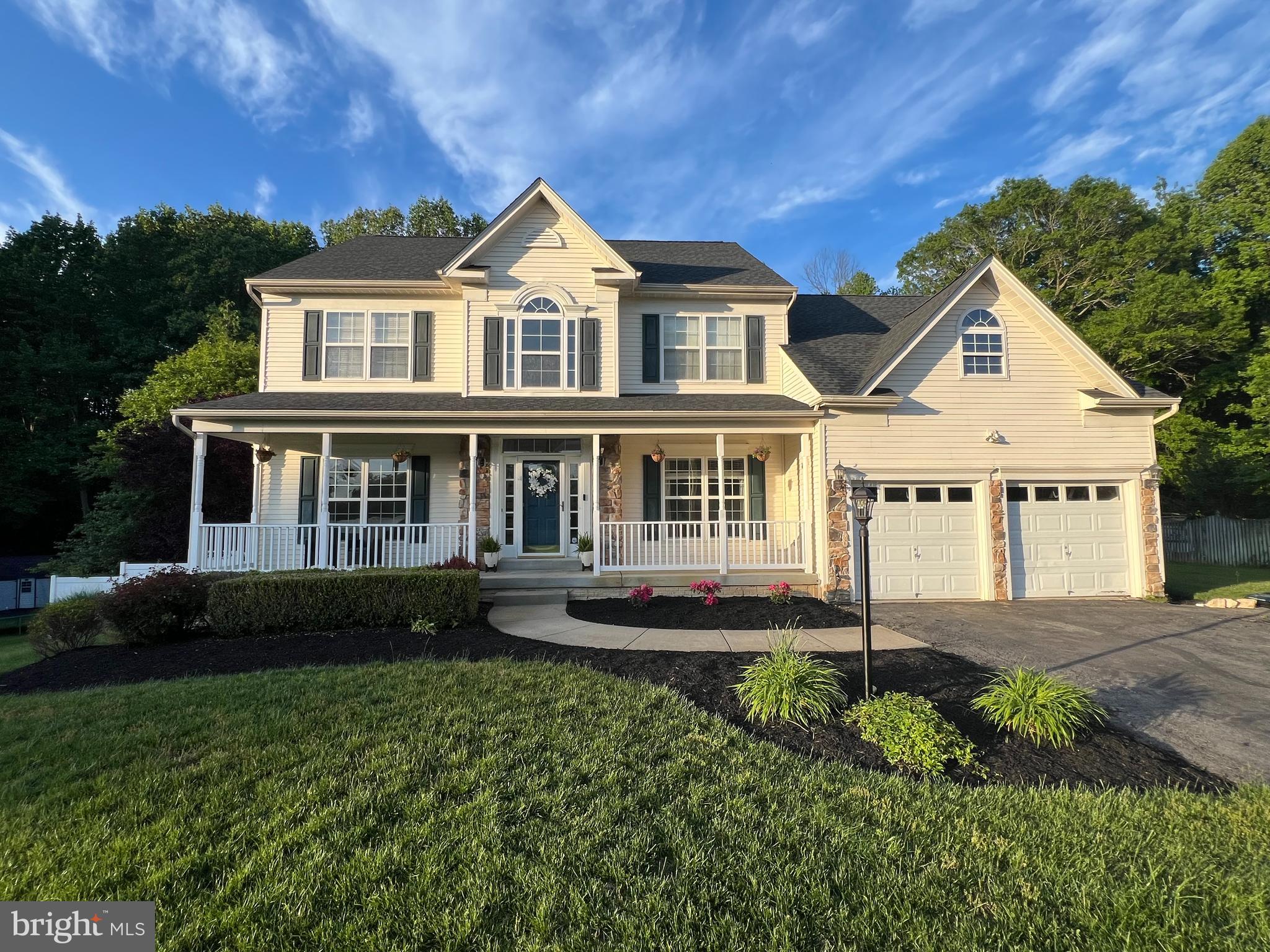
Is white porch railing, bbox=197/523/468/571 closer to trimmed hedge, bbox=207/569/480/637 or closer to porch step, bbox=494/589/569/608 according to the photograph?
porch step, bbox=494/589/569/608

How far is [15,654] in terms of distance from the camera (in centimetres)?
834

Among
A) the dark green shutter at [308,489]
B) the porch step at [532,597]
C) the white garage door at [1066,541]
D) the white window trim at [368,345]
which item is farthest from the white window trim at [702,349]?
the dark green shutter at [308,489]

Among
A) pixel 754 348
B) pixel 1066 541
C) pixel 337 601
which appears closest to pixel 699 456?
pixel 754 348

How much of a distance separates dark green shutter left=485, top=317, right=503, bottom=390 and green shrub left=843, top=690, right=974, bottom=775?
935cm

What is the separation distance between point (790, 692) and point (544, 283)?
987cm

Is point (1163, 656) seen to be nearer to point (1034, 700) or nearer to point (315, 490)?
point (1034, 700)

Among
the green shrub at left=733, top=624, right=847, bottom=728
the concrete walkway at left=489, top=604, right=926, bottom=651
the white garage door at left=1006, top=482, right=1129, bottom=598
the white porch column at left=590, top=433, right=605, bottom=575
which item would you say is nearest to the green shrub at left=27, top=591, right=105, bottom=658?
the concrete walkway at left=489, top=604, right=926, bottom=651

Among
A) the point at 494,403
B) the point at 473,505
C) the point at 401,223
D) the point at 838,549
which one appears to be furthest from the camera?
the point at 401,223

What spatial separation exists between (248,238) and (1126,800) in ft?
106

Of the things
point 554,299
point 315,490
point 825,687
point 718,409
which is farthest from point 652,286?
point 825,687

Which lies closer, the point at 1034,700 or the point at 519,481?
the point at 1034,700

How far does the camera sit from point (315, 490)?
11461mm

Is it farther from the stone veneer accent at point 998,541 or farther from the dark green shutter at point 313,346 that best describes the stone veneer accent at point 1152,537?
the dark green shutter at point 313,346

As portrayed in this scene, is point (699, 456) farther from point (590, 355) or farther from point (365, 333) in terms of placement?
point (365, 333)
